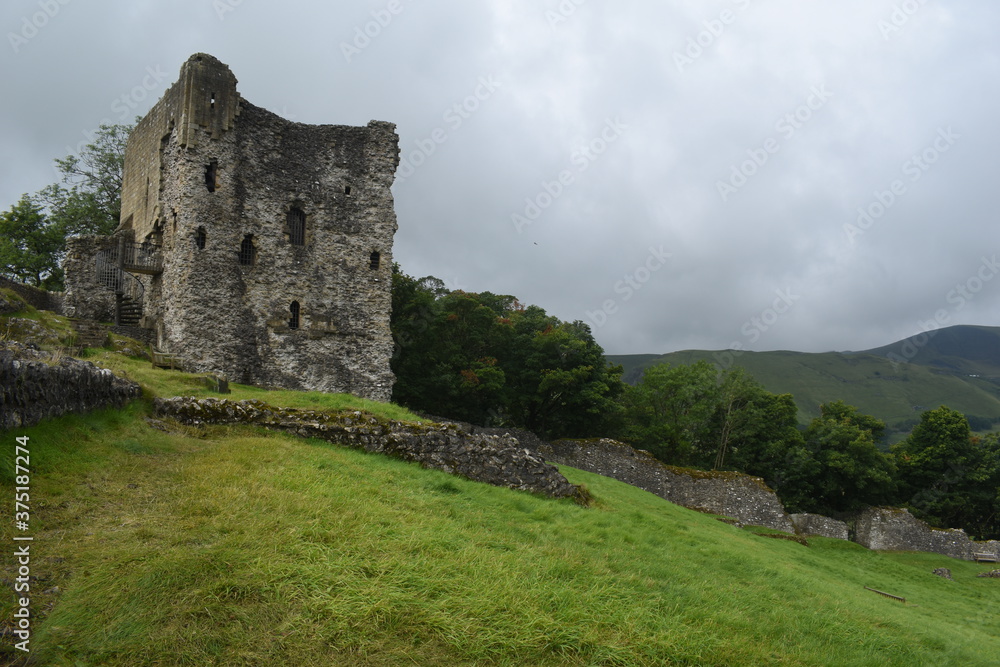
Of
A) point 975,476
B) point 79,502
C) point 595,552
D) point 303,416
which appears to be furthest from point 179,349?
point 975,476

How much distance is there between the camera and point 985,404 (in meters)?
180

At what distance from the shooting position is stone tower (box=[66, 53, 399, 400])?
75.5 feet

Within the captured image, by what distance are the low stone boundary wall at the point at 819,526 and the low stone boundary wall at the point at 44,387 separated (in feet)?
96.6

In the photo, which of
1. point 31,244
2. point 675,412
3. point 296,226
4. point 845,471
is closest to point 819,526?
point 845,471

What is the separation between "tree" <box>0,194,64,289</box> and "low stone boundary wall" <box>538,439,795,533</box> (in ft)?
96.0

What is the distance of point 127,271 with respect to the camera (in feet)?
81.7

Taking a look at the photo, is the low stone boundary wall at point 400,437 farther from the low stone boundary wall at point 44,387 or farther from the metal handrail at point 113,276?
the metal handrail at point 113,276

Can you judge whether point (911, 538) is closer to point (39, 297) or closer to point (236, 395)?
point (236, 395)

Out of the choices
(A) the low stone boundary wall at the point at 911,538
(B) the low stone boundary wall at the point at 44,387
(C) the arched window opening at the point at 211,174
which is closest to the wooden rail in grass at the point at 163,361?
(C) the arched window opening at the point at 211,174

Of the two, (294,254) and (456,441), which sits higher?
(294,254)

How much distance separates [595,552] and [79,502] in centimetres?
616

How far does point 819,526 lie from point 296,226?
90.6ft

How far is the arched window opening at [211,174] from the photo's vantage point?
77.1ft

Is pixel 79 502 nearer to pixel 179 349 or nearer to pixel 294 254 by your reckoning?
pixel 179 349
